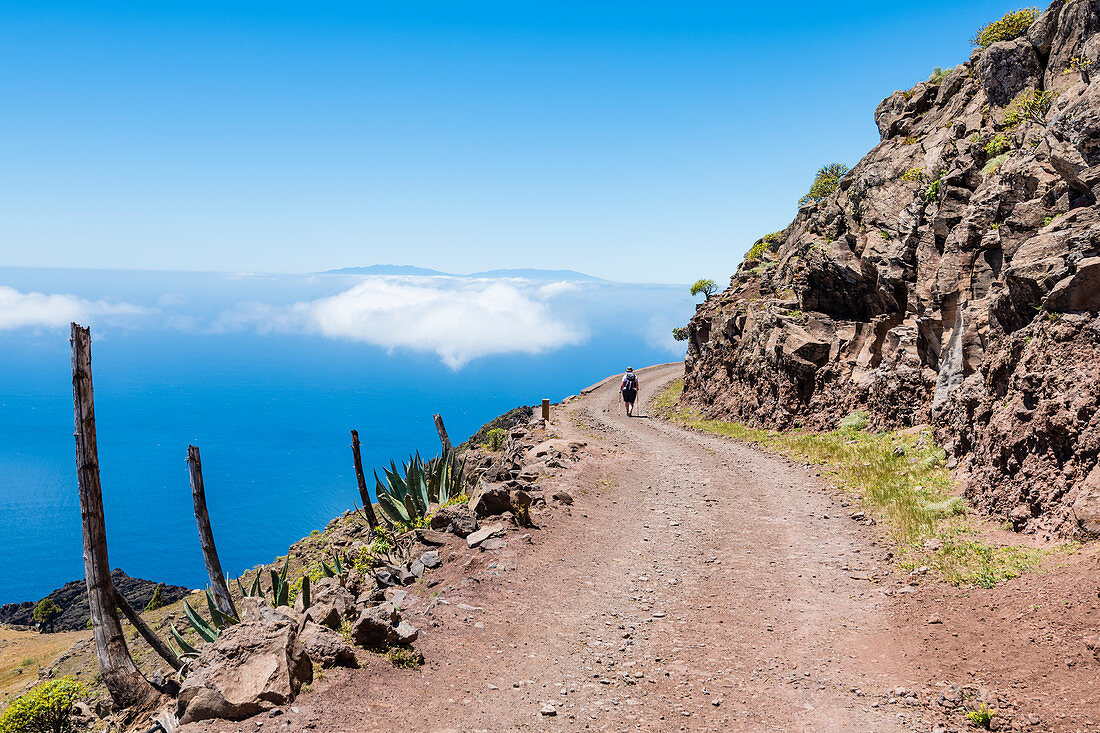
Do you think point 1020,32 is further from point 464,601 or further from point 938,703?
point 464,601

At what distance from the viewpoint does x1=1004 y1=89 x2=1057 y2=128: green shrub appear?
54.6 ft

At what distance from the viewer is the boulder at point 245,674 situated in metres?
5.56

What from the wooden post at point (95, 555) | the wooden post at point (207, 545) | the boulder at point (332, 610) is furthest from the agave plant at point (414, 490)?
the boulder at point (332, 610)

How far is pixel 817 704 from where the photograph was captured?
19.8 ft

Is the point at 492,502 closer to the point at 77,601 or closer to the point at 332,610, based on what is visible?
the point at 332,610

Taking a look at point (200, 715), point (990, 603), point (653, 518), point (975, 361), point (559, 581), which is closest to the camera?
point (200, 715)

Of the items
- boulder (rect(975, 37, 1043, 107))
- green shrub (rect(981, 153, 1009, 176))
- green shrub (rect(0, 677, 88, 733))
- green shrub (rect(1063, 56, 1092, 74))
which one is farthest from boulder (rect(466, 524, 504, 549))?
boulder (rect(975, 37, 1043, 107))

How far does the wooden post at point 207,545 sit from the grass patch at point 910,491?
1295 centimetres

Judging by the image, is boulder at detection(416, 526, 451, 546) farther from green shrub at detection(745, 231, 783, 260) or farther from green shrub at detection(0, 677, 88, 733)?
green shrub at detection(745, 231, 783, 260)

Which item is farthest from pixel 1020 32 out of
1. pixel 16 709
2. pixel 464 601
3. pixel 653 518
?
pixel 16 709

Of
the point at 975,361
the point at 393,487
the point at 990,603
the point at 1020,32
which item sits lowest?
the point at 393,487

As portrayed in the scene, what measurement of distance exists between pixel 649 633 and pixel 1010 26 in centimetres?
2425

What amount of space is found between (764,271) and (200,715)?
3194 cm

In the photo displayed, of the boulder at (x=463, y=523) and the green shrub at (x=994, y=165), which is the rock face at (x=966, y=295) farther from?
the boulder at (x=463, y=523)
